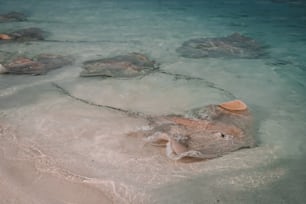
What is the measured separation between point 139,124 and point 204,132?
0.98 metres

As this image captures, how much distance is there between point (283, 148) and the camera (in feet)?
14.9

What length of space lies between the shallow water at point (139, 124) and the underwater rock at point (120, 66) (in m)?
0.28

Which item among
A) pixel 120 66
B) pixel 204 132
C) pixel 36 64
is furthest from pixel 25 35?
pixel 204 132

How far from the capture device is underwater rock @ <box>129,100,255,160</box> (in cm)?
421

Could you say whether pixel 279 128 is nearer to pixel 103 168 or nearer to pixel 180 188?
pixel 180 188

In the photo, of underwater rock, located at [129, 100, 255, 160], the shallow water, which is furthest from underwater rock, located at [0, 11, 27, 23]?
underwater rock, located at [129, 100, 255, 160]

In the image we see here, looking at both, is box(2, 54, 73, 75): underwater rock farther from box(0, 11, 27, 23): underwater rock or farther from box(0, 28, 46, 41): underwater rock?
box(0, 11, 27, 23): underwater rock

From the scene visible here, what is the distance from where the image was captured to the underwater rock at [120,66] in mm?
6988

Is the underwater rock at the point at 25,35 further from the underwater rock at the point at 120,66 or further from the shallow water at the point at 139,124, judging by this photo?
the underwater rock at the point at 120,66

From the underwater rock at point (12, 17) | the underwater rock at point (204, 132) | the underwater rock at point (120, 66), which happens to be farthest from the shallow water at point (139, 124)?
the underwater rock at point (12, 17)

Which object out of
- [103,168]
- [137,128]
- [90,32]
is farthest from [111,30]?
[103,168]

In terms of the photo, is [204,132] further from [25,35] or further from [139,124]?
[25,35]

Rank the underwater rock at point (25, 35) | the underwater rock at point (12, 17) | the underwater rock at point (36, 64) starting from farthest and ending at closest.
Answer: the underwater rock at point (12, 17), the underwater rock at point (25, 35), the underwater rock at point (36, 64)

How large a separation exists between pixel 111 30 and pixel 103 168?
305 inches
